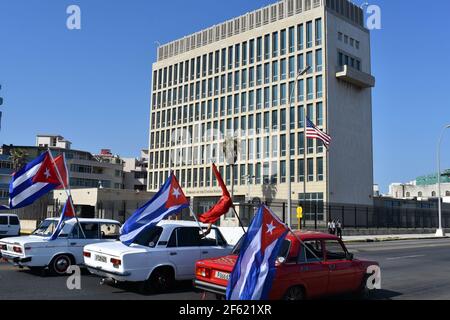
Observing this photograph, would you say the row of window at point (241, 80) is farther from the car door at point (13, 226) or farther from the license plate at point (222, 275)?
the license plate at point (222, 275)

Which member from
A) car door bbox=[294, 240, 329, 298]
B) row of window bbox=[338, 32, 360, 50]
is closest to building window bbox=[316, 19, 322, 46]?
row of window bbox=[338, 32, 360, 50]

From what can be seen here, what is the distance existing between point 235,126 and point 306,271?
196ft

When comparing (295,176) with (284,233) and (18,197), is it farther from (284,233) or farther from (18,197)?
(284,233)

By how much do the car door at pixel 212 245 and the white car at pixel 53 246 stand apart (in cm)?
355

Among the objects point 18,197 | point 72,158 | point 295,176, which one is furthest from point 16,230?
point 72,158

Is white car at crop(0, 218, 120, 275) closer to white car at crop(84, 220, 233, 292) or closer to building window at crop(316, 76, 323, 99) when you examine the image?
white car at crop(84, 220, 233, 292)

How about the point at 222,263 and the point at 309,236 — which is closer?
the point at 222,263

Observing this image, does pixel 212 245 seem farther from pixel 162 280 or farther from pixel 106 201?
pixel 106 201

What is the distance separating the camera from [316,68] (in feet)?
193

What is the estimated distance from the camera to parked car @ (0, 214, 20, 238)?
2503 cm

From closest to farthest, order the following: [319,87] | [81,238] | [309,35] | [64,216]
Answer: [64,216]
[81,238]
[319,87]
[309,35]

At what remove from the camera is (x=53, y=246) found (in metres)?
12.4


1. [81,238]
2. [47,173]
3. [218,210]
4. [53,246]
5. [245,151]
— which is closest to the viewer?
[218,210]

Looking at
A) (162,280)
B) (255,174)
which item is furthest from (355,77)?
(162,280)
